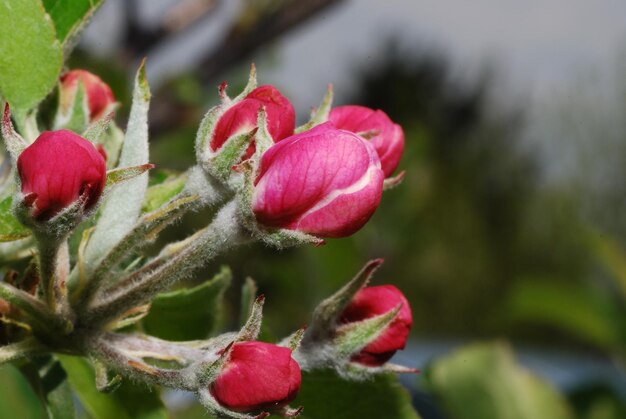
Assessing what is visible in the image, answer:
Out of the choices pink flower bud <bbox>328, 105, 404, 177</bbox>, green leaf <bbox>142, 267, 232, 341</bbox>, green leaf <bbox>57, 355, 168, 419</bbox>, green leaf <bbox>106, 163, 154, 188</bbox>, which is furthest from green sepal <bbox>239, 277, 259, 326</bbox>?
green leaf <bbox>106, 163, 154, 188</bbox>

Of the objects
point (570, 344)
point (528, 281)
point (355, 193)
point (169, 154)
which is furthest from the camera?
point (570, 344)

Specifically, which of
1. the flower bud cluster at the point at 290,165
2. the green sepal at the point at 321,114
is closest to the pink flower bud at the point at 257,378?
the flower bud cluster at the point at 290,165

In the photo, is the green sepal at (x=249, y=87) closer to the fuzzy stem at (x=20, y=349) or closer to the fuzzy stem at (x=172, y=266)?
the fuzzy stem at (x=172, y=266)

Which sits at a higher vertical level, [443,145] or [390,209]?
[390,209]

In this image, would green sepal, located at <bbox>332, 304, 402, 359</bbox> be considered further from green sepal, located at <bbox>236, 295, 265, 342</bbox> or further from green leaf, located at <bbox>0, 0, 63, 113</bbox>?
green leaf, located at <bbox>0, 0, 63, 113</bbox>

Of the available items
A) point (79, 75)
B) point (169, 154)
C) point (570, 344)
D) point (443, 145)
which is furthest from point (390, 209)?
point (443, 145)

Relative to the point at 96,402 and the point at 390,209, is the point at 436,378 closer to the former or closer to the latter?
the point at 96,402

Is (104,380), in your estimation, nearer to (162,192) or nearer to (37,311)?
(37,311)

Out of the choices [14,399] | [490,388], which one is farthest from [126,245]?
[490,388]
